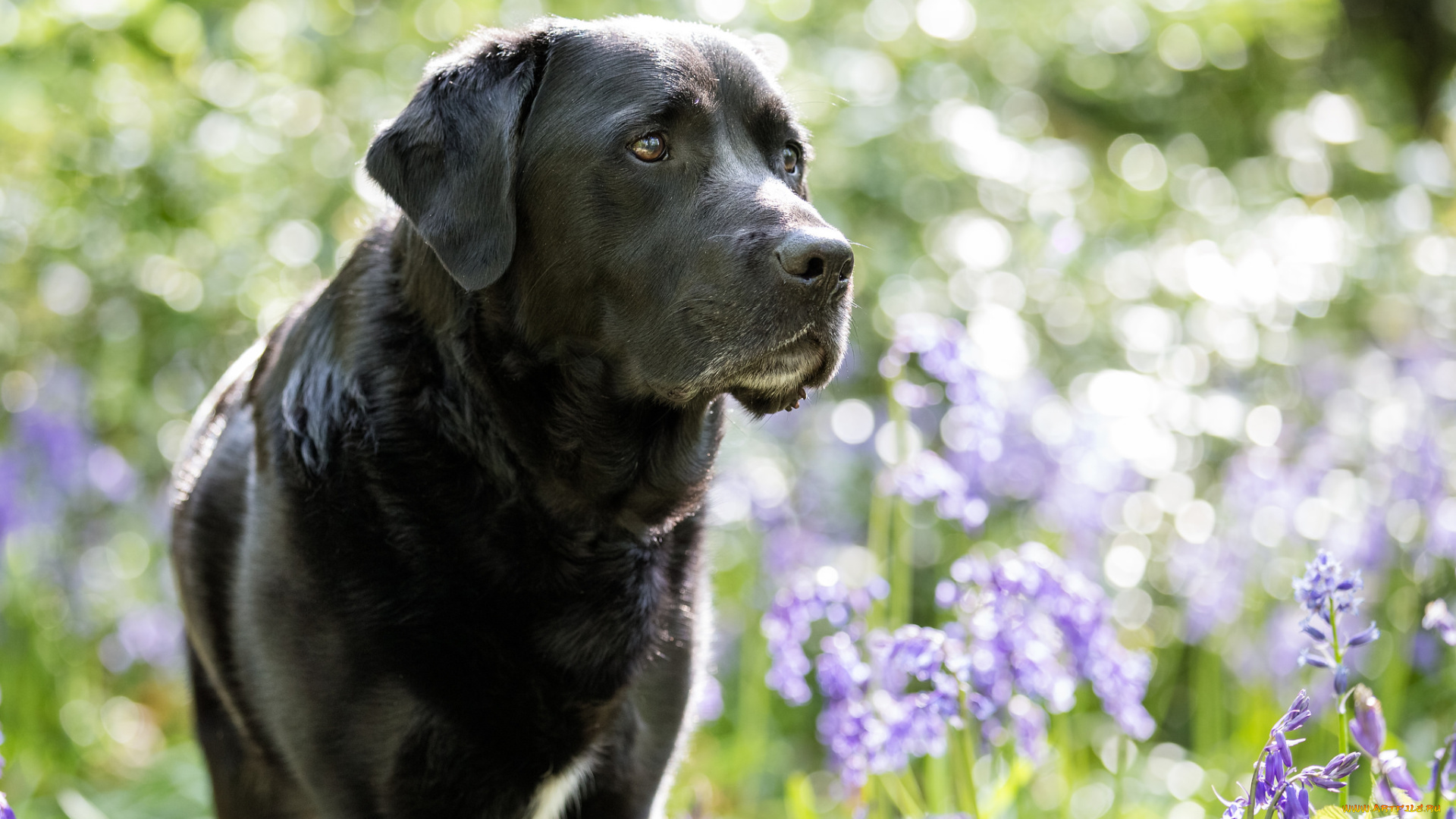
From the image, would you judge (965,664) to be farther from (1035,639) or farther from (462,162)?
(462,162)

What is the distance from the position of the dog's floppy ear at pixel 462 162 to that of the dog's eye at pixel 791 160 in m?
0.55

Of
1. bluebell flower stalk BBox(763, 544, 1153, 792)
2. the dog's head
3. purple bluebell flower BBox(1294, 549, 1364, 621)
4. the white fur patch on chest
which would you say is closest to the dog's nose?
the dog's head

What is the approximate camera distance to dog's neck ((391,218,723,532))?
2293 millimetres

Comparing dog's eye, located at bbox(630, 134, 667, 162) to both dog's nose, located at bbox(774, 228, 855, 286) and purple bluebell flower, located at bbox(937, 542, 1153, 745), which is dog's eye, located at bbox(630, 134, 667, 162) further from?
purple bluebell flower, located at bbox(937, 542, 1153, 745)

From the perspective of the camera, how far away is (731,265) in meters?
2.17

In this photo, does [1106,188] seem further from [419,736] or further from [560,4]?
[419,736]

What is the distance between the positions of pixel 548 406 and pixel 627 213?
0.37 metres

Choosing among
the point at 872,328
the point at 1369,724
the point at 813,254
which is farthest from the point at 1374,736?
the point at 872,328

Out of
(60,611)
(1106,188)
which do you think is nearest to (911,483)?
(60,611)

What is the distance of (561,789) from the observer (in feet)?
7.55

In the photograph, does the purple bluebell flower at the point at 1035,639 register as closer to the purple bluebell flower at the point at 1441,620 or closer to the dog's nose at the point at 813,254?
the dog's nose at the point at 813,254

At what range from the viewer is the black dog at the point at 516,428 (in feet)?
7.02

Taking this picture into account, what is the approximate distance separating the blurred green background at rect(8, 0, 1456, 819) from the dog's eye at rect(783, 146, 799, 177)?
88cm

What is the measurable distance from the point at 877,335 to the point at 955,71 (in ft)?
3.52
